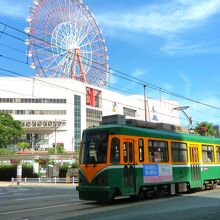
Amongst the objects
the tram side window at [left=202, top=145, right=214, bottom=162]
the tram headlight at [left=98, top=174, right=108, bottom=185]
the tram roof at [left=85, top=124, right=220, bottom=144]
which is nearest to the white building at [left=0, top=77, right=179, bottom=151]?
the tram side window at [left=202, top=145, right=214, bottom=162]

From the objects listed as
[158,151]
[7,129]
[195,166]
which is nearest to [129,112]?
[7,129]

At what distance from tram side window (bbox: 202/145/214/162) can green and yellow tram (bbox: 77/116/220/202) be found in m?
1.84

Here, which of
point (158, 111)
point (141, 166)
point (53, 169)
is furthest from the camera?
point (158, 111)

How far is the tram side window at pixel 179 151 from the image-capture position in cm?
2066

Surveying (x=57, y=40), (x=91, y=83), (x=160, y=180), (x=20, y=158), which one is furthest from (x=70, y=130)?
(x=160, y=180)

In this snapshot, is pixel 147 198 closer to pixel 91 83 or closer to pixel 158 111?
pixel 91 83

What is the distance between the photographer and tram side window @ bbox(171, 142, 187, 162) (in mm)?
20656

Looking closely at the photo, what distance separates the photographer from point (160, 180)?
19.3 m

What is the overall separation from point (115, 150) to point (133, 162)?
3.77 ft

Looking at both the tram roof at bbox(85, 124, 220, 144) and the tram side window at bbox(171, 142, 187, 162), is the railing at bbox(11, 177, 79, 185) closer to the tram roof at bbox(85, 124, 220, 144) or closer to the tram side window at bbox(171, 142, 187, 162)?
the tram roof at bbox(85, 124, 220, 144)

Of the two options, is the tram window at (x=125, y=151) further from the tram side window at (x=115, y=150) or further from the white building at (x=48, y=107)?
the white building at (x=48, y=107)

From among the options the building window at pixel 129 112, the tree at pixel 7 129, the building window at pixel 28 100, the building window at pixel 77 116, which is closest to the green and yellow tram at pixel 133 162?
the tree at pixel 7 129

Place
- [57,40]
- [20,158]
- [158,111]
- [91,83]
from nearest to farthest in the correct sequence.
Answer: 1. [20,158]
2. [57,40]
3. [91,83]
4. [158,111]

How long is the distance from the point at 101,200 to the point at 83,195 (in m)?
0.82
